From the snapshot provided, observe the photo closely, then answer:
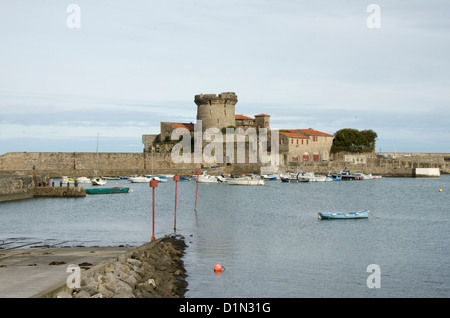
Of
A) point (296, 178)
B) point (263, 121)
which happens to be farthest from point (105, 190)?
point (263, 121)

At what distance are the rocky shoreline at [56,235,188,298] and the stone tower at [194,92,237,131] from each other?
174 ft

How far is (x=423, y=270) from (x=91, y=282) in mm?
9318

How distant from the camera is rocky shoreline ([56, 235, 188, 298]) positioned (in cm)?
920

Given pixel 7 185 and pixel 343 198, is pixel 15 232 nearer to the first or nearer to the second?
pixel 7 185

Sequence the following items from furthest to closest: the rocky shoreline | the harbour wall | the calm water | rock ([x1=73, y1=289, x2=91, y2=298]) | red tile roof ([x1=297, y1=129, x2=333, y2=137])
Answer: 1. red tile roof ([x1=297, y1=129, x2=333, y2=137])
2. the harbour wall
3. the calm water
4. the rocky shoreline
5. rock ([x1=73, y1=289, x2=91, y2=298])

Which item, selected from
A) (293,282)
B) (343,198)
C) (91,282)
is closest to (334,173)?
(343,198)

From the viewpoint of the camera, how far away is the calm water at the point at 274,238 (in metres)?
12.8

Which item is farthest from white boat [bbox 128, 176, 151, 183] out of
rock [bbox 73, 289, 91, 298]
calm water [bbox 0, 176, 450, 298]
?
rock [bbox 73, 289, 91, 298]

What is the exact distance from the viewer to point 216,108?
67.9 meters

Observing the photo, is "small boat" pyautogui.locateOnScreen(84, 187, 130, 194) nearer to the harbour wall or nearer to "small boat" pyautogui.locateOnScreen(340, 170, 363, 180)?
the harbour wall

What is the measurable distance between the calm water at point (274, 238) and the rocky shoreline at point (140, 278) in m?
0.46

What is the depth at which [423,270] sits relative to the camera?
47.7ft

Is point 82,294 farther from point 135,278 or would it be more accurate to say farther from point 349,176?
point 349,176

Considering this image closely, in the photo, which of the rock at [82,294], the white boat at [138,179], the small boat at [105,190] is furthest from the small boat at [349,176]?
the rock at [82,294]
